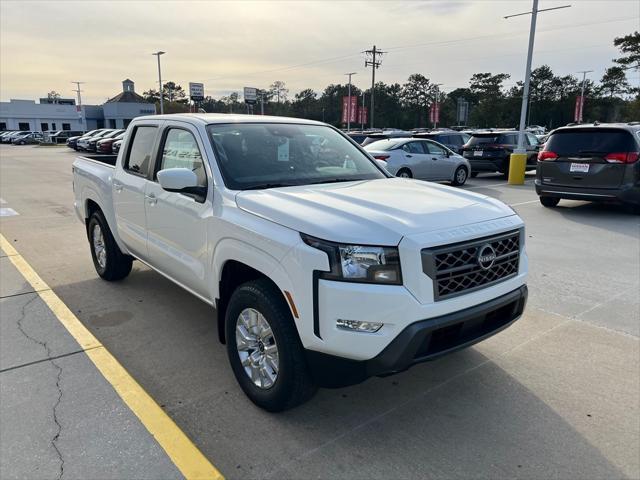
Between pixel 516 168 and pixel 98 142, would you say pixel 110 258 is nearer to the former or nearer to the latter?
pixel 516 168

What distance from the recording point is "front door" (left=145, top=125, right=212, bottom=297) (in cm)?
356

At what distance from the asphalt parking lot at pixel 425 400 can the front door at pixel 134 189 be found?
71 centimetres

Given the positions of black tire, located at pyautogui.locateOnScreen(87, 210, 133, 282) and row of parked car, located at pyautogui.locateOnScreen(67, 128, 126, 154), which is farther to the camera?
row of parked car, located at pyautogui.locateOnScreen(67, 128, 126, 154)

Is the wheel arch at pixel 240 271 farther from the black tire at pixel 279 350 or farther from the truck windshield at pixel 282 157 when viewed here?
the truck windshield at pixel 282 157

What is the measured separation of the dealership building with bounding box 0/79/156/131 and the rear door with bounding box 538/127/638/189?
253 feet

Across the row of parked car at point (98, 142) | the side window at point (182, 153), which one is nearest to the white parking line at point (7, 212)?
the side window at point (182, 153)

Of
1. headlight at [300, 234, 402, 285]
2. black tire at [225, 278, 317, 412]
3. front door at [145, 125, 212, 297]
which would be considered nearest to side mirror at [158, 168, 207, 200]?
front door at [145, 125, 212, 297]

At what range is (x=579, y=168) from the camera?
9.63 m

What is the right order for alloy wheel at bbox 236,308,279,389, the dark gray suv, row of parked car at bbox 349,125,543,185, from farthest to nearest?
row of parked car at bbox 349,125,543,185 < the dark gray suv < alloy wheel at bbox 236,308,279,389

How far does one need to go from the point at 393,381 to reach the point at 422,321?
3.66 ft

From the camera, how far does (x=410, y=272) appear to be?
2.54 metres

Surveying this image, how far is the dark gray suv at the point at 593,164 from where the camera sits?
9180 mm

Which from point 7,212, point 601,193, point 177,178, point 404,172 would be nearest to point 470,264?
point 177,178

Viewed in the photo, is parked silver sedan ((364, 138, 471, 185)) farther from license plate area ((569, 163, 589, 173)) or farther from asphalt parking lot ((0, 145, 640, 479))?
asphalt parking lot ((0, 145, 640, 479))
